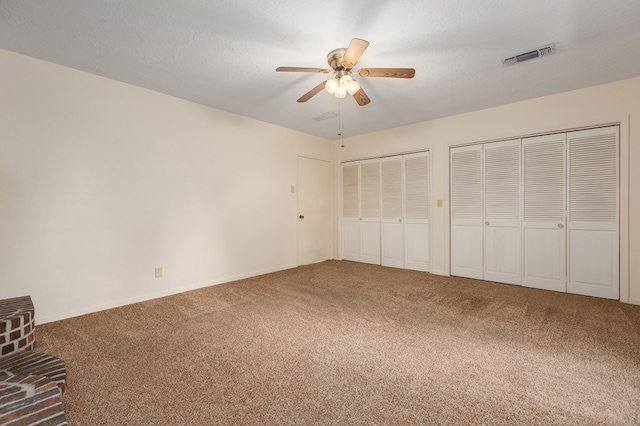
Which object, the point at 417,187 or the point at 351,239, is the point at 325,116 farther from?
the point at 351,239

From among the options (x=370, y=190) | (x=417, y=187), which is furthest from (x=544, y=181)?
(x=370, y=190)

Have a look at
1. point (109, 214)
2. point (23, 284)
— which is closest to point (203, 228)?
point (109, 214)

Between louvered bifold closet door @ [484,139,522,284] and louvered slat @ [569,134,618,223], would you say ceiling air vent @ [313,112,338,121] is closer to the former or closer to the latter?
louvered bifold closet door @ [484,139,522,284]

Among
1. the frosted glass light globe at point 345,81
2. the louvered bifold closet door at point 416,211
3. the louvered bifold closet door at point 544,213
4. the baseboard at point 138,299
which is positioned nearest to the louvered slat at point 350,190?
the louvered bifold closet door at point 416,211

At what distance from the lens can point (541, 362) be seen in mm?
2078

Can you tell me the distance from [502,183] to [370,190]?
2.20 metres

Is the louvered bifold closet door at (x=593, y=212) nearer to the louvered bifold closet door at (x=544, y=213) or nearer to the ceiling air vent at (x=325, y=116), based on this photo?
the louvered bifold closet door at (x=544, y=213)

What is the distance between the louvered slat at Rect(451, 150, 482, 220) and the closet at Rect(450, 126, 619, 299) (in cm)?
1

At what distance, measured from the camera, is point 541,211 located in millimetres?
3926

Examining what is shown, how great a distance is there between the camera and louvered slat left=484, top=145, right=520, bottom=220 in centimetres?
411

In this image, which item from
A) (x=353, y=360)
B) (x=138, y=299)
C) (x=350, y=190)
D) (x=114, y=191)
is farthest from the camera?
(x=350, y=190)

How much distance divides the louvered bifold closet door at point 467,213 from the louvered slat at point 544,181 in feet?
1.94

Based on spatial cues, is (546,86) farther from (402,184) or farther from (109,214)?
(109,214)

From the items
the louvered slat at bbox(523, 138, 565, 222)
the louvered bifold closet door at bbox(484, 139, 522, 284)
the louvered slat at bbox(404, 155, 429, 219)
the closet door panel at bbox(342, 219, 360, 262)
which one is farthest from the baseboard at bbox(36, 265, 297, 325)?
the louvered slat at bbox(523, 138, 565, 222)
